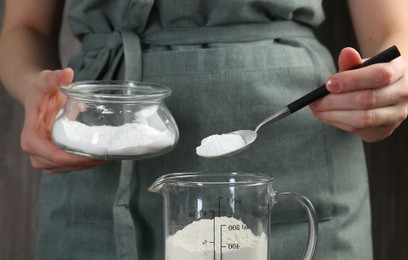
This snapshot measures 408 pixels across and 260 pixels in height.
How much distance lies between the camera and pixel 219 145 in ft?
2.71

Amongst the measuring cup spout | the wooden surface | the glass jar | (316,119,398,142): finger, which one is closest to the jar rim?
the glass jar

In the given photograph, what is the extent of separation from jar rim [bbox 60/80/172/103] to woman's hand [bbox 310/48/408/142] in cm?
18

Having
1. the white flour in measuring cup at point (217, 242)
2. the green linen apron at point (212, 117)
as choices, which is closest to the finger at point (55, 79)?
the green linen apron at point (212, 117)

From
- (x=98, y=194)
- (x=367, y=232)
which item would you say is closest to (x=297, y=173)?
(x=367, y=232)

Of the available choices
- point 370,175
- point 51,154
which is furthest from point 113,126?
point 370,175

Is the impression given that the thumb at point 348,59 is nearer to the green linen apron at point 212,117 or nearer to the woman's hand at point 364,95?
the woman's hand at point 364,95

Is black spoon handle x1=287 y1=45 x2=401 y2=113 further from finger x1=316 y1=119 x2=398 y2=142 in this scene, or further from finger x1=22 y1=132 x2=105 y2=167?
finger x1=22 y1=132 x2=105 y2=167

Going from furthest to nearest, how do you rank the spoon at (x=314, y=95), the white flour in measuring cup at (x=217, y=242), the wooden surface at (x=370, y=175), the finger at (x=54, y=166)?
the wooden surface at (x=370, y=175) < the finger at (x=54, y=166) < the spoon at (x=314, y=95) < the white flour in measuring cup at (x=217, y=242)

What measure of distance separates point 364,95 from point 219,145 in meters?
0.16

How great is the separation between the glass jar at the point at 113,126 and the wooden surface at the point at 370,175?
561 mm

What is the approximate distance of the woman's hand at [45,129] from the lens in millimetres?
900

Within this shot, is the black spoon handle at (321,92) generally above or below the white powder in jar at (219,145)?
above

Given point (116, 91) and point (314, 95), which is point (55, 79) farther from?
point (314, 95)

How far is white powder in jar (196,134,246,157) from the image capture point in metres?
0.83
